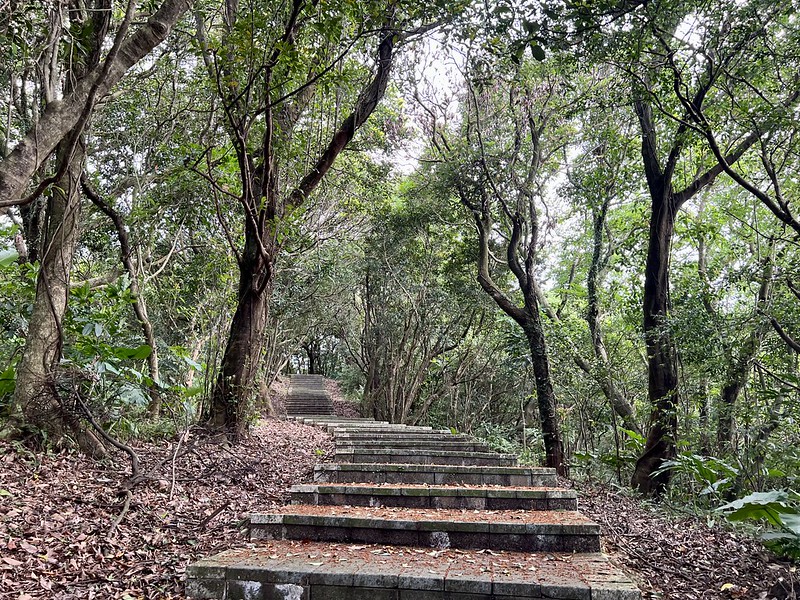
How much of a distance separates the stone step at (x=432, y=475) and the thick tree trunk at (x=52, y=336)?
203 centimetres

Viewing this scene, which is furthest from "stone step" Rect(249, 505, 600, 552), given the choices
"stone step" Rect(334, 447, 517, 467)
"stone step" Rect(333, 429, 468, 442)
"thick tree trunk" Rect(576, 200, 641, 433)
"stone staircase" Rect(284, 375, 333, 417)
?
"stone staircase" Rect(284, 375, 333, 417)

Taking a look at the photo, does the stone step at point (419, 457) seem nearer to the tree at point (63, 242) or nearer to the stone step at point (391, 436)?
the stone step at point (391, 436)

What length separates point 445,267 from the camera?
12086 mm

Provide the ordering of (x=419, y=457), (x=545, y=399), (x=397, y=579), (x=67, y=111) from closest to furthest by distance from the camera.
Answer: (x=397, y=579), (x=67, y=111), (x=419, y=457), (x=545, y=399)

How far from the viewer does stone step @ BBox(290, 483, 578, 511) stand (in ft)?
13.6

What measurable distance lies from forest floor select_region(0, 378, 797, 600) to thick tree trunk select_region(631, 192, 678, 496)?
6.62ft

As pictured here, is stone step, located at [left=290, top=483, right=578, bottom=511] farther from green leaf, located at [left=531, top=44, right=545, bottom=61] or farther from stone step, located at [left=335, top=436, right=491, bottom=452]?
green leaf, located at [left=531, top=44, right=545, bottom=61]

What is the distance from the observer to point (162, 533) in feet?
11.3

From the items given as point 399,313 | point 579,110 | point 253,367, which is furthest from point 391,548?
point 399,313

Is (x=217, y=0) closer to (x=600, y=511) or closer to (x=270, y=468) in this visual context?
(x=270, y=468)

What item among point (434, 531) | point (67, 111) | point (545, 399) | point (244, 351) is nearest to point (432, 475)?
point (434, 531)

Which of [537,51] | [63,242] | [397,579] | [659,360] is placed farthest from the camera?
[659,360]

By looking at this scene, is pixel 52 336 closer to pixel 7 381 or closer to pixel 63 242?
pixel 7 381

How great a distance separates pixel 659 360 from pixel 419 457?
388 cm
